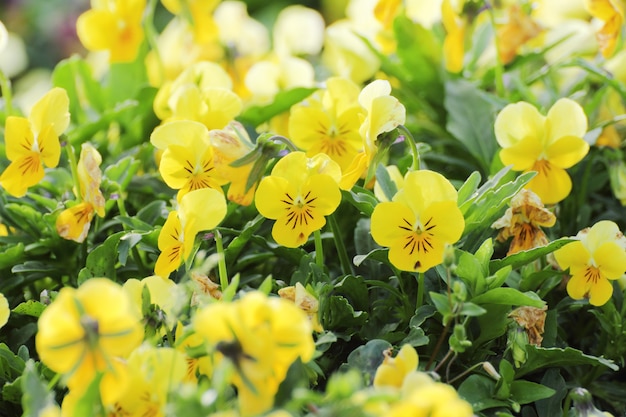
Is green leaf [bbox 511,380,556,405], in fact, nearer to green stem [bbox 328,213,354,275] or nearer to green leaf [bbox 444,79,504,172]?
green stem [bbox 328,213,354,275]


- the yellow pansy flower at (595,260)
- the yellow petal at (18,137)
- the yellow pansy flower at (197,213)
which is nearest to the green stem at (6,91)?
the yellow petal at (18,137)

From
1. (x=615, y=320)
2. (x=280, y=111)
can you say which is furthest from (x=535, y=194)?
(x=280, y=111)

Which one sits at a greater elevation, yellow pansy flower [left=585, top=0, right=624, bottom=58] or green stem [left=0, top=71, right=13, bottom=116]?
green stem [left=0, top=71, right=13, bottom=116]

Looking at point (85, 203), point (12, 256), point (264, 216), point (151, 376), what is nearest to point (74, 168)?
point (85, 203)

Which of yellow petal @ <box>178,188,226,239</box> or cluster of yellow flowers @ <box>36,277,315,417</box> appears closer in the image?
cluster of yellow flowers @ <box>36,277,315,417</box>

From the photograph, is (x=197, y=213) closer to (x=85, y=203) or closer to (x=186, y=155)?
(x=186, y=155)

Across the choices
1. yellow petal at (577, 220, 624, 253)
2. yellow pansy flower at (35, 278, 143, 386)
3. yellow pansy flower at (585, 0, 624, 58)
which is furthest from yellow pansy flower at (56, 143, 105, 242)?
yellow pansy flower at (585, 0, 624, 58)

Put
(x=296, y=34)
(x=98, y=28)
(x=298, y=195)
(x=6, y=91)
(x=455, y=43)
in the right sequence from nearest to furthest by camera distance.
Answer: (x=298, y=195)
(x=6, y=91)
(x=455, y=43)
(x=98, y=28)
(x=296, y=34)

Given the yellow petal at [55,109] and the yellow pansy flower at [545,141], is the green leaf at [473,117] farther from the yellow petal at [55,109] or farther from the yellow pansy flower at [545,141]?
the yellow petal at [55,109]
